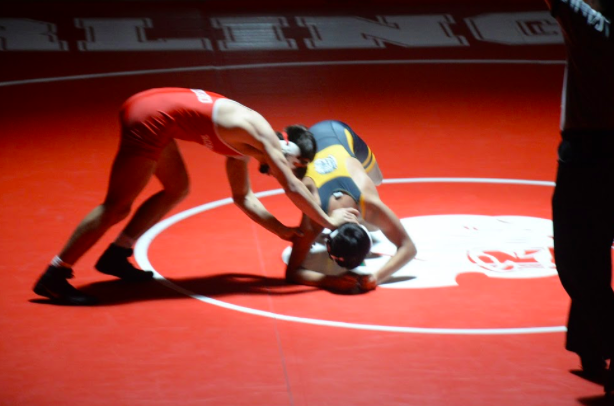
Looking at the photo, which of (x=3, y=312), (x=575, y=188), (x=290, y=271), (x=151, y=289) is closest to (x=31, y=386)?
(x=3, y=312)

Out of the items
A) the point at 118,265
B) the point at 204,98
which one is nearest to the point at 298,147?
the point at 204,98

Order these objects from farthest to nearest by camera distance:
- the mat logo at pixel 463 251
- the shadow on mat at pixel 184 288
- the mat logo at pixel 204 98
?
the mat logo at pixel 463 251
the shadow on mat at pixel 184 288
the mat logo at pixel 204 98

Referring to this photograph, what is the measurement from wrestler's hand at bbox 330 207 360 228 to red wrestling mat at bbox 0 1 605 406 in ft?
1.48

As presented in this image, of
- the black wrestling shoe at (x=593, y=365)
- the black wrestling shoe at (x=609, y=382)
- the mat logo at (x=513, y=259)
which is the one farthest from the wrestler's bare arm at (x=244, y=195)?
the black wrestling shoe at (x=609, y=382)

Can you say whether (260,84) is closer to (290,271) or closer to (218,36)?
(218,36)

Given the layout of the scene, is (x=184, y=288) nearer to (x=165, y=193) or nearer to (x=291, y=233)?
(x=165, y=193)

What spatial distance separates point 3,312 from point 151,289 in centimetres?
84

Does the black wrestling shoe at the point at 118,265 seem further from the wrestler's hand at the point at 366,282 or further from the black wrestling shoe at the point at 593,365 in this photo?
the black wrestling shoe at the point at 593,365

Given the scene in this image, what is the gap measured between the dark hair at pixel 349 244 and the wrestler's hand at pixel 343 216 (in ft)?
0.19

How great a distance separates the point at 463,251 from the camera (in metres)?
6.09

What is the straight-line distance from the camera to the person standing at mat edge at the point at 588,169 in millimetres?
3809

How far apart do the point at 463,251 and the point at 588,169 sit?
2.14m

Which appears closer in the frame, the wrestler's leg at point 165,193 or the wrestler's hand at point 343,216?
the wrestler's hand at point 343,216

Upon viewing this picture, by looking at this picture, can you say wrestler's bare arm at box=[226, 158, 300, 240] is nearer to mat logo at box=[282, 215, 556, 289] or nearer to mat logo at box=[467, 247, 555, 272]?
mat logo at box=[282, 215, 556, 289]
